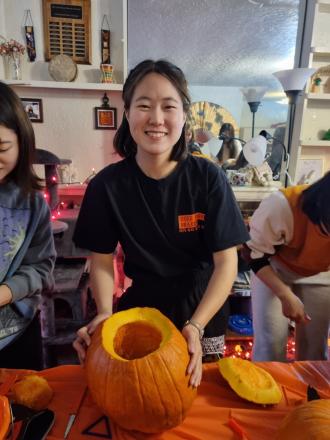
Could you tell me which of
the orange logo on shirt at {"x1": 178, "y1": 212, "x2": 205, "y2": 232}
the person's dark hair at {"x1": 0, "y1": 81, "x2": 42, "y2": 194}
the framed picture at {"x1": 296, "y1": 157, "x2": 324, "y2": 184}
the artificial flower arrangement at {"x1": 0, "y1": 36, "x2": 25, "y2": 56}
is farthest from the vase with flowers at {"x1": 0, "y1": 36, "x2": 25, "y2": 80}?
the framed picture at {"x1": 296, "y1": 157, "x2": 324, "y2": 184}

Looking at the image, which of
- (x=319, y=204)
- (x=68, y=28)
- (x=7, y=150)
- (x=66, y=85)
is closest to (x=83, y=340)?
(x=7, y=150)

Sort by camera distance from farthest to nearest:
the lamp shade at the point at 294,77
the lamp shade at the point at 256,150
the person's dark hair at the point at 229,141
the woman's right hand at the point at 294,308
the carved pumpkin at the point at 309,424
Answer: the person's dark hair at the point at 229,141 → the lamp shade at the point at 256,150 → the lamp shade at the point at 294,77 → the woman's right hand at the point at 294,308 → the carved pumpkin at the point at 309,424

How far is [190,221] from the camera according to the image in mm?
862

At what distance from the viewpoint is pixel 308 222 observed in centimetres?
103

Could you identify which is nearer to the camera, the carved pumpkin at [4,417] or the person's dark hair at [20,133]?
the carved pumpkin at [4,417]

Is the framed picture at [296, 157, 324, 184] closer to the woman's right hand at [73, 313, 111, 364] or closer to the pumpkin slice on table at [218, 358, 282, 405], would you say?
the pumpkin slice on table at [218, 358, 282, 405]

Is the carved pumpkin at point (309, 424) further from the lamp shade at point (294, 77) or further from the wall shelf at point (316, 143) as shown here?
the wall shelf at point (316, 143)

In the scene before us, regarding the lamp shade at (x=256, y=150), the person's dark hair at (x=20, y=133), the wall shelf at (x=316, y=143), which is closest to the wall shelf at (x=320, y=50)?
the wall shelf at (x=316, y=143)

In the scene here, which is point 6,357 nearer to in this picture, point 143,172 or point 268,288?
point 143,172

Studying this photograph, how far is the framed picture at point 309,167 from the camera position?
2482mm

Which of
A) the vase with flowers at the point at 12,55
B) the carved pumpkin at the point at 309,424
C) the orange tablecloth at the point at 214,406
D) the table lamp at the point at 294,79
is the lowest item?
the orange tablecloth at the point at 214,406

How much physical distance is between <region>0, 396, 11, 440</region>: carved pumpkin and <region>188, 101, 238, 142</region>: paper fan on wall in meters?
2.41

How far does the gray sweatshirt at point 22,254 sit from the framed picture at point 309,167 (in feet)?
6.95

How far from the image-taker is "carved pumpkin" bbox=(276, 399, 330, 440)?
48 cm
